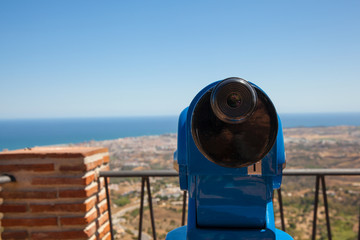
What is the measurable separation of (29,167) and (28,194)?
201 millimetres

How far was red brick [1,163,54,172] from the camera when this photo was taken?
1.82 metres

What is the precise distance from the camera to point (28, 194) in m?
1.85

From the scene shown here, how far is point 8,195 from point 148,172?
102 cm

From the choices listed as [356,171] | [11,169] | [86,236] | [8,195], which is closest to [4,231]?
[8,195]

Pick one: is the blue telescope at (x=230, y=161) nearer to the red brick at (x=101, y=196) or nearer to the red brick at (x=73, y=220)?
the red brick at (x=73, y=220)

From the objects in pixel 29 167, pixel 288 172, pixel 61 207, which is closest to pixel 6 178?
pixel 29 167

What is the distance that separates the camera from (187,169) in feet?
3.43

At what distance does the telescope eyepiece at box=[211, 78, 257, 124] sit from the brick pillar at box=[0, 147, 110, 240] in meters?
1.28

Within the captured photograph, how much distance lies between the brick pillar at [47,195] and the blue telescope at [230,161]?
37.8 inches

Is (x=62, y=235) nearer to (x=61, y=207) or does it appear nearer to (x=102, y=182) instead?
(x=61, y=207)

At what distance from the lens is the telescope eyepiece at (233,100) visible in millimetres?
843

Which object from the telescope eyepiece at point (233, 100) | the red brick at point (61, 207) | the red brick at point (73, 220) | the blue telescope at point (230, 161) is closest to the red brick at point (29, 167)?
the red brick at point (61, 207)

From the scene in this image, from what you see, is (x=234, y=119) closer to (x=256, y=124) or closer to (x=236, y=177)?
(x=256, y=124)

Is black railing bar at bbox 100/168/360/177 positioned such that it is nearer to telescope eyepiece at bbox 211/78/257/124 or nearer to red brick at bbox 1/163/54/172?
red brick at bbox 1/163/54/172
